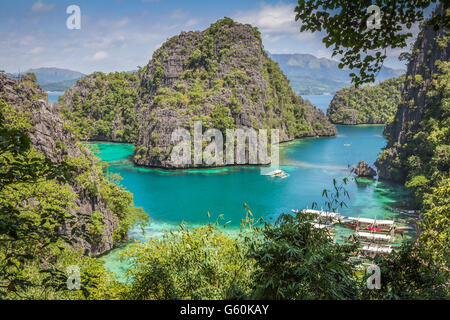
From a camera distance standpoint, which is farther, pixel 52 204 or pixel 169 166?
pixel 169 166

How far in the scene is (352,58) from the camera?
6.62m

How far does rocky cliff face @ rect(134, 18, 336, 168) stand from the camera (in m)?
60.0

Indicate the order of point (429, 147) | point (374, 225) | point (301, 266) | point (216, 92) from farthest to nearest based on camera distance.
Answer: point (216, 92) → point (429, 147) → point (374, 225) → point (301, 266)

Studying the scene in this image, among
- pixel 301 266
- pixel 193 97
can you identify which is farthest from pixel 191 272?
pixel 193 97

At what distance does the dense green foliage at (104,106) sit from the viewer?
86500 mm

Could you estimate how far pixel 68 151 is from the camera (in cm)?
2212

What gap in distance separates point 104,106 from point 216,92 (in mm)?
38154

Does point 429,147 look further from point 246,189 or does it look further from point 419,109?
point 246,189

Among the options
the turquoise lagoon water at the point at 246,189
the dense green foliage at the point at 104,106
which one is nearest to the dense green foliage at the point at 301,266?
the turquoise lagoon water at the point at 246,189

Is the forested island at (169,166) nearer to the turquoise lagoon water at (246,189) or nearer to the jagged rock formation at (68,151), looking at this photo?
the jagged rock formation at (68,151)

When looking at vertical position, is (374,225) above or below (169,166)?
below

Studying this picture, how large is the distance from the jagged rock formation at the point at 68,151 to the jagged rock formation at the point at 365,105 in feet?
361
